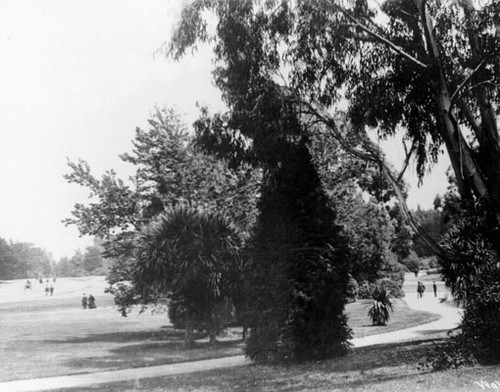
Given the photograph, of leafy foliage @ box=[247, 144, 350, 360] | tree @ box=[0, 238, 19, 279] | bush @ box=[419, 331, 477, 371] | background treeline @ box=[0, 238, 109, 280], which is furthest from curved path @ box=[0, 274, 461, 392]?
tree @ box=[0, 238, 19, 279]

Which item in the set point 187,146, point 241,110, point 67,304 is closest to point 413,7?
point 241,110

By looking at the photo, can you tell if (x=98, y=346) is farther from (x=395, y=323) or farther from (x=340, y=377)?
(x=340, y=377)

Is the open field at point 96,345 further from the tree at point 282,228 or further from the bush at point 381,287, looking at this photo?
the tree at point 282,228

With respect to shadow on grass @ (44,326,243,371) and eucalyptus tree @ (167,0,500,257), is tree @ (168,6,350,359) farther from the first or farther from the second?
shadow on grass @ (44,326,243,371)

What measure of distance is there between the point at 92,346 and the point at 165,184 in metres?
7.02

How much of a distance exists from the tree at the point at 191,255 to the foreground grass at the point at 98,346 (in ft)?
6.80

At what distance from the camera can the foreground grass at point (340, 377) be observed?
8906 millimetres

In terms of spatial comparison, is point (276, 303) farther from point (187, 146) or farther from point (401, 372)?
point (187, 146)

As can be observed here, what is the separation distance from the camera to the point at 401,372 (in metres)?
10.1

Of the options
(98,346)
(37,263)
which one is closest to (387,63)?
(98,346)

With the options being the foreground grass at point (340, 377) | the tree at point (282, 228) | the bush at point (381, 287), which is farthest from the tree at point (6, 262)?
the tree at point (282, 228)

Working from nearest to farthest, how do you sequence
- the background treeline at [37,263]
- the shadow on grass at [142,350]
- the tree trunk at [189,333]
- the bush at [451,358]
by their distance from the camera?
the bush at [451,358]
the shadow on grass at [142,350]
the tree trunk at [189,333]
the background treeline at [37,263]

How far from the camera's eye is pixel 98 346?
65.8 feet

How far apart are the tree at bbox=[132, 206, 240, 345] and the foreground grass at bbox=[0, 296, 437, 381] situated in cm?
207
